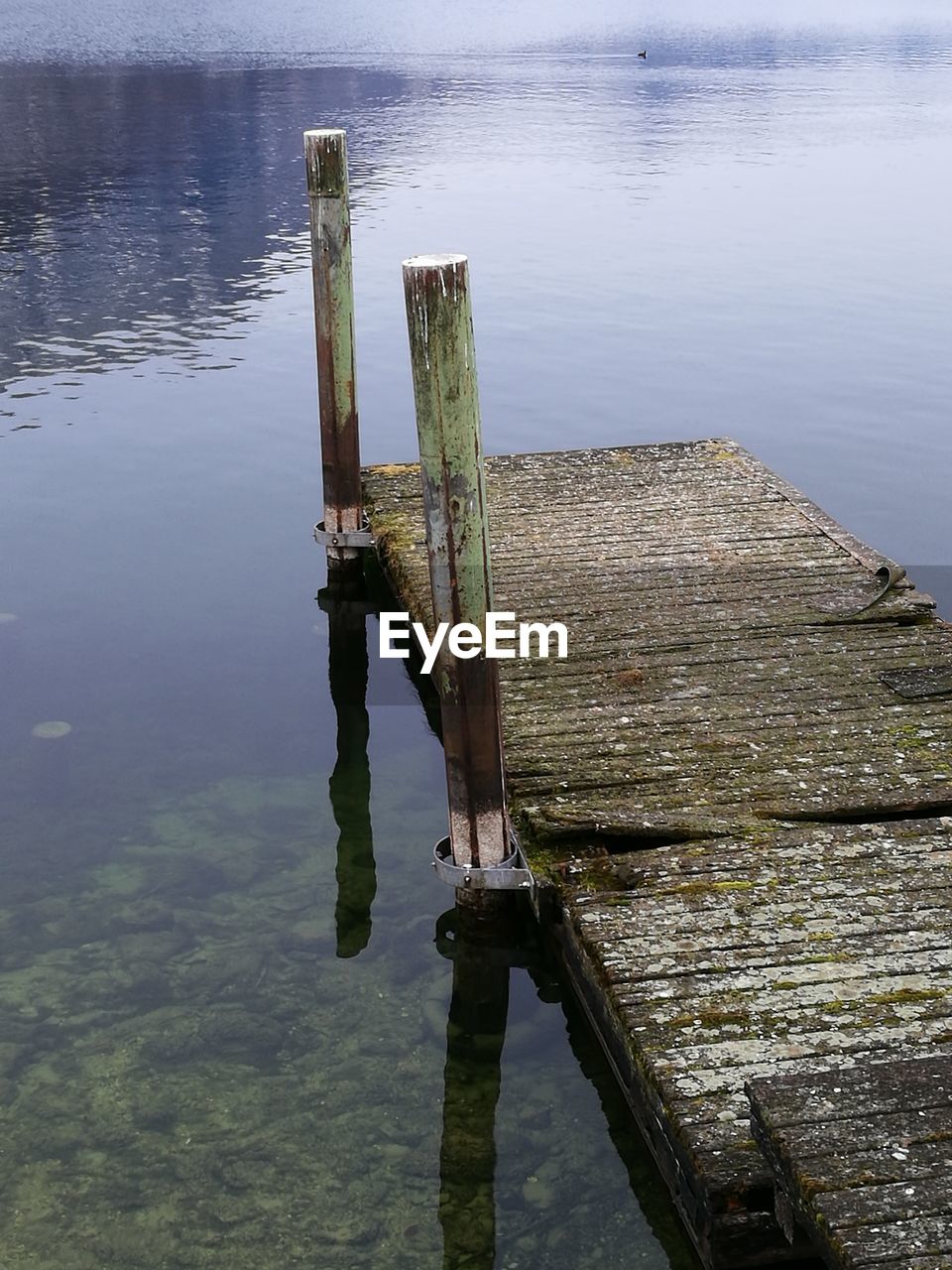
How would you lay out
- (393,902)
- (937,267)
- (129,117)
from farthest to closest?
(129,117) → (937,267) → (393,902)

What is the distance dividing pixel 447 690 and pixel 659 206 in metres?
29.4

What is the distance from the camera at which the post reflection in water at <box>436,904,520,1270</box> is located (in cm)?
560

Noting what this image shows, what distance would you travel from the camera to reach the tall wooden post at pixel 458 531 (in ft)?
20.6

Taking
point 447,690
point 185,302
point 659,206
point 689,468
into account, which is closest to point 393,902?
point 447,690

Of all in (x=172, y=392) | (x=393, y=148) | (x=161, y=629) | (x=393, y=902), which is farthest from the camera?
(x=393, y=148)

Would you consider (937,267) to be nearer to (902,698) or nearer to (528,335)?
(528,335)

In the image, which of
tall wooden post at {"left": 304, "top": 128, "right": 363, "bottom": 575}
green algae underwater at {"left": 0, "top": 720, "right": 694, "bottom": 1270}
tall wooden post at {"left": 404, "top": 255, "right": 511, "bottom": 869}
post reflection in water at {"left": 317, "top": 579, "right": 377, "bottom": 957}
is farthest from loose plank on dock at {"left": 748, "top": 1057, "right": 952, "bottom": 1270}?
tall wooden post at {"left": 304, "top": 128, "right": 363, "bottom": 575}

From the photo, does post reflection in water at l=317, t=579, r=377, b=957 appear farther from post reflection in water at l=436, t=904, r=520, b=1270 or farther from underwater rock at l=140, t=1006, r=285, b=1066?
underwater rock at l=140, t=1006, r=285, b=1066

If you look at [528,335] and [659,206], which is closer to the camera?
[528,335]

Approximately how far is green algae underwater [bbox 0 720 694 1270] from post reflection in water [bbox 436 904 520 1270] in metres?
0.01

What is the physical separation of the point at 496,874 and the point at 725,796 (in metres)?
1.21

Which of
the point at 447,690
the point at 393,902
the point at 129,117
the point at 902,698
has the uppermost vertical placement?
the point at 129,117

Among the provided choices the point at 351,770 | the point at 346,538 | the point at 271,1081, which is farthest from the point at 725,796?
the point at 346,538

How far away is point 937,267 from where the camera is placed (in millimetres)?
26281
